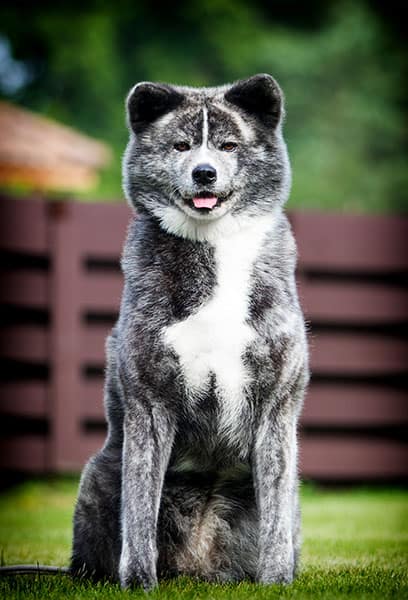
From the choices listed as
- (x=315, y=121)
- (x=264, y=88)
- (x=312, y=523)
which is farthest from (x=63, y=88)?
(x=264, y=88)

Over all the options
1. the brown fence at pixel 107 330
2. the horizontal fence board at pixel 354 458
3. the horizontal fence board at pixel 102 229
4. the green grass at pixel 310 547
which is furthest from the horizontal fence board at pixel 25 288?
the horizontal fence board at pixel 354 458

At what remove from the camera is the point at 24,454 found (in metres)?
7.18

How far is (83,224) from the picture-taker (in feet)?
24.0

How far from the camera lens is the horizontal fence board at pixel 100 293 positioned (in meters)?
7.27

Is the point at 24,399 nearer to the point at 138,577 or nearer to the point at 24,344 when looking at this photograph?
the point at 24,344

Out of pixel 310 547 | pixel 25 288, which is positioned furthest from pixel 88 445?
pixel 310 547

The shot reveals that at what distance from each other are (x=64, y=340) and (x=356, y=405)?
2170 millimetres

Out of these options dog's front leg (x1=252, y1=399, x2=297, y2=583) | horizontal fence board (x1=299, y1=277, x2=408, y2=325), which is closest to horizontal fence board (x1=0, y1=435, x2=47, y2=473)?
horizontal fence board (x1=299, y1=277, x2=408, y2=325)

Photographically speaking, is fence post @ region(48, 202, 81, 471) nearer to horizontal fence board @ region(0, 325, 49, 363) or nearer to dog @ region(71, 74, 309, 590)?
horizontal fence board @ region(0, 325, 49, 363)

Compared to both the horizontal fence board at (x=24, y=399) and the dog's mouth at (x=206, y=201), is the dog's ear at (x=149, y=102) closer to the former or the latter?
the dog's mouth at (x=206, y=201)

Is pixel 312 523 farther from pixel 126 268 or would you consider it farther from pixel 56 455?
pixel 126 268

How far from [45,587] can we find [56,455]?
371 cm

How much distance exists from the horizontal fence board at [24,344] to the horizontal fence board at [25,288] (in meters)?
0.18

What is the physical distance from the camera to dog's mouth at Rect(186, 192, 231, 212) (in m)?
3.42
